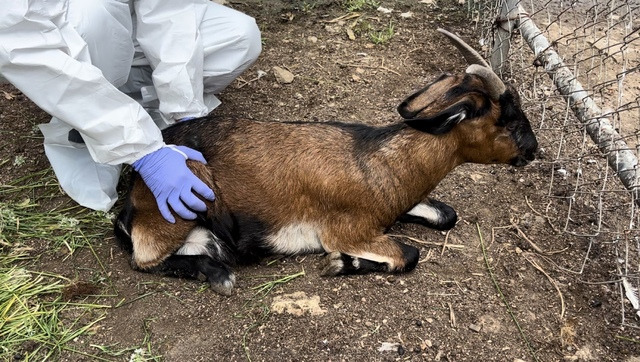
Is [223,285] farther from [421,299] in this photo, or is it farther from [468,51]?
[468,51]

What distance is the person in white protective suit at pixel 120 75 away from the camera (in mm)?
2977

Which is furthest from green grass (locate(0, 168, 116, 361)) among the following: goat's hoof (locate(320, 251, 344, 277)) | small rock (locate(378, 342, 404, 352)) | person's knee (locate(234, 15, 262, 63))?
person's knee (locate(234, 15, 262, 63))

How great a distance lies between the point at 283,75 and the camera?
4949mm

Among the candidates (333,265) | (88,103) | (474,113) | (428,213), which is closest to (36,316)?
(88,103)

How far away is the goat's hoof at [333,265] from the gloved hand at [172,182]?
697 millimetres

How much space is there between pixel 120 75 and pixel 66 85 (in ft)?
2.70

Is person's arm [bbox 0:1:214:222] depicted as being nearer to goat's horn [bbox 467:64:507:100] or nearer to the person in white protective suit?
the person in white protective suit

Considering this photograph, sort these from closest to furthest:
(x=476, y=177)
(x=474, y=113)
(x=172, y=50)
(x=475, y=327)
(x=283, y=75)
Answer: (x=475, y=327) → (x=474, y=113) → (x=172, y=50) → (x=476, y=177) → (x=283, y=75)

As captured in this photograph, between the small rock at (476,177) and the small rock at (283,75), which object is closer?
the small rock at (476,177)

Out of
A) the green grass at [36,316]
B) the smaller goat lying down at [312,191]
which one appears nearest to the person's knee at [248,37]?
the smaller goat lying down at [312,191]

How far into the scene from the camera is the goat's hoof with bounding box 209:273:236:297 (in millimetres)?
3180

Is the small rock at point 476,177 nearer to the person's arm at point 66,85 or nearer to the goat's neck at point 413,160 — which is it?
the goat's neck at point 413,160

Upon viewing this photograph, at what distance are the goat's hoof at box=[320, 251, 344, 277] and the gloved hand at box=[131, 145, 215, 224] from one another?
27.4 inches

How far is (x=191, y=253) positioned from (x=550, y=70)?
7.71ft
